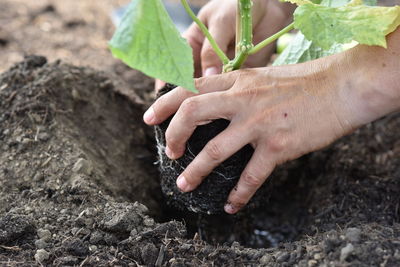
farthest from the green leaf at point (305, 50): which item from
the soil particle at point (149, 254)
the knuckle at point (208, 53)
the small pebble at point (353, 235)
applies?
the soil particle at point (149, 254)

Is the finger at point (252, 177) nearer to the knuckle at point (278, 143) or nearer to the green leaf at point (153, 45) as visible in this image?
the knuckle at point (278, 143)

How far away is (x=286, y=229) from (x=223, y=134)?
2.18ft

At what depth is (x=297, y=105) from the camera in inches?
48.2

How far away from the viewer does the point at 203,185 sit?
1.39m

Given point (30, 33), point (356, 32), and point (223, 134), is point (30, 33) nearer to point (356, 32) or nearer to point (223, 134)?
point (223, 134)

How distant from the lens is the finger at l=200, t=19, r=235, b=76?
64.2 inches

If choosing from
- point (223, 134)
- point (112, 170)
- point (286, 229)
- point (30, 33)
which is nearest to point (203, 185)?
point (223, 134)

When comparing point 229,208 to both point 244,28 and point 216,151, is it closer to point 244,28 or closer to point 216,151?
point 216,151

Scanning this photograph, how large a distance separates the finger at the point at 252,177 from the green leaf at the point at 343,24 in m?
0.31

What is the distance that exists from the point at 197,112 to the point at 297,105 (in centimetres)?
23

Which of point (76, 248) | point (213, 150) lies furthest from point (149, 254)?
point (213, 150)

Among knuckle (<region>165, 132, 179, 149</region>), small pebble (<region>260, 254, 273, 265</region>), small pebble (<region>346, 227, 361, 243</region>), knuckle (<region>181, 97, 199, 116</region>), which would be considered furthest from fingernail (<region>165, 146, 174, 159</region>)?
small pebble (<region>346, 227, 361, 243</region>)

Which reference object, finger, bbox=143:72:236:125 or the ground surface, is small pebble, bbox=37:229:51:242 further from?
finger, bbox=143:72:236:125

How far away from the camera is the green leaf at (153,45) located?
96 centimetres
